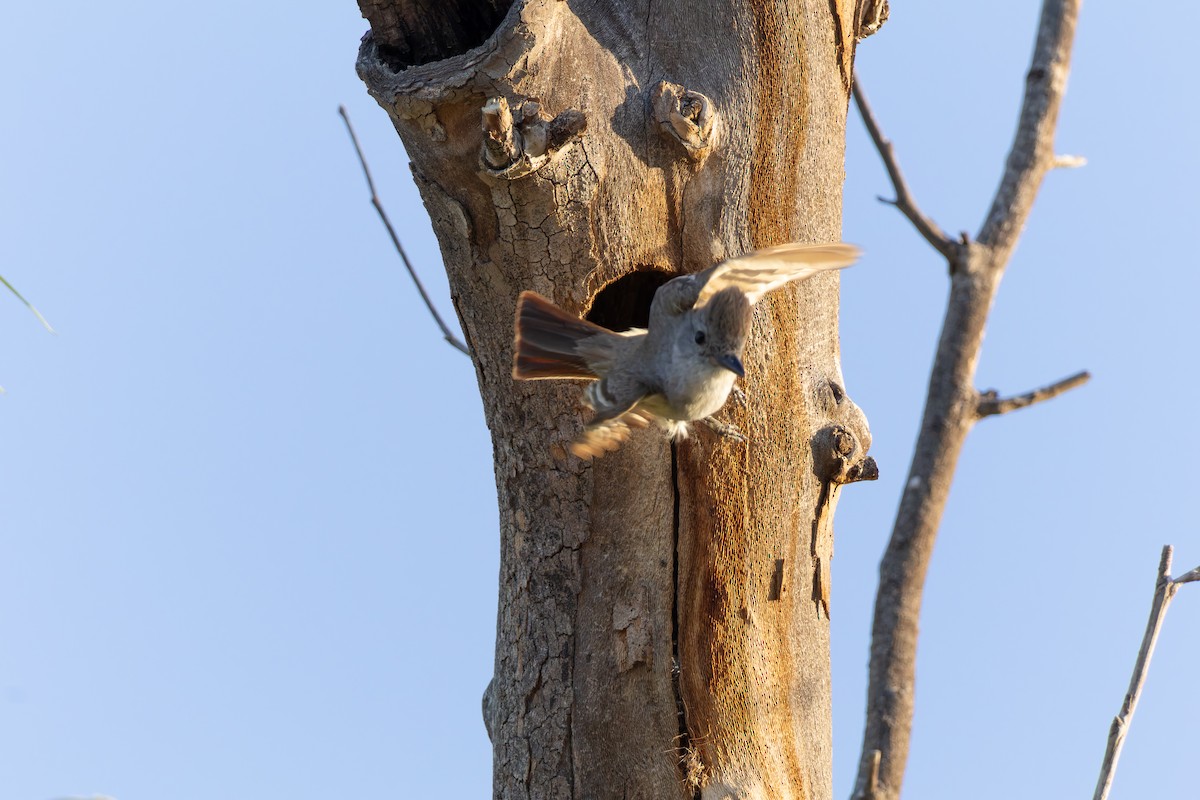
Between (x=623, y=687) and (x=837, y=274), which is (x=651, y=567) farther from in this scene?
(x=837, y=274)

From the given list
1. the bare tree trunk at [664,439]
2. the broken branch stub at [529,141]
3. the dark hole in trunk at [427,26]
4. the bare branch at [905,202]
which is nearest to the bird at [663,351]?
the bare tree trunk at [664,439]

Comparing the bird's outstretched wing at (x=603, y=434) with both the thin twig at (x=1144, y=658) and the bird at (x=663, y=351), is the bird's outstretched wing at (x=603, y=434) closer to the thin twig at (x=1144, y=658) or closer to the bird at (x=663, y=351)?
the bird at (x=663, y=351)

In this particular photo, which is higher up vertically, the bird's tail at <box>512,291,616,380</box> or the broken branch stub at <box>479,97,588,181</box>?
the broken branch stub at <box>479,97,588,181</box>

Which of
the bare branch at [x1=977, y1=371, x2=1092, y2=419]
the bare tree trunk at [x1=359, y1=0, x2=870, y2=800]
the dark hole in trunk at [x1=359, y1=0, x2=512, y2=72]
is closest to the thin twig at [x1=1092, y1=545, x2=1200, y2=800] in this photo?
the bare tree trunk at [x1=359, y1=0, x2=870, y2=800]

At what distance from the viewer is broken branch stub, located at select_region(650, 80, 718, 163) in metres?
2.64

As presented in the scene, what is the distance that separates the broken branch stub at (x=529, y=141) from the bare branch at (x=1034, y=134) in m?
1.24

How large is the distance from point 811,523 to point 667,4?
136cm

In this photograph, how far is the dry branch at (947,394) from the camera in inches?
55.2

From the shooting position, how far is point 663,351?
2.60 meters

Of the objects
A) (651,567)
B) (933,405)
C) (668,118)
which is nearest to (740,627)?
(651,567)

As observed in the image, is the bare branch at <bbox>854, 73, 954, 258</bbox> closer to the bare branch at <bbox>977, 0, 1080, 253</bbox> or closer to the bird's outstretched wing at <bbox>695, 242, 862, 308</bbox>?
the bare branch at <bbox>977, 0, 1080, 253</bbox>

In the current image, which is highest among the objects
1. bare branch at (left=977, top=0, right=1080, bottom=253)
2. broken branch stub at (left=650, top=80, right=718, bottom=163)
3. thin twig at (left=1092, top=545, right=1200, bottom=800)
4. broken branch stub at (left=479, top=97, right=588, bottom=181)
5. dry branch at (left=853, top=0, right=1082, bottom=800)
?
broken branch stub at (left=650, top=80, right=718, bottom=163)

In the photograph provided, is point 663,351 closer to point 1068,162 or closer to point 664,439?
point 664,439

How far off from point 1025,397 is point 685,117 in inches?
56.9
